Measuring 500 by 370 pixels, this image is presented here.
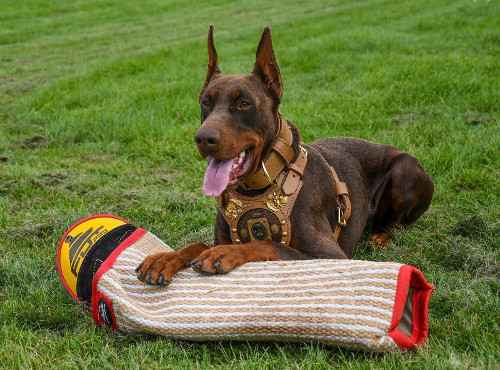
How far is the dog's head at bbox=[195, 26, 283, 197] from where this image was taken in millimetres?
2900

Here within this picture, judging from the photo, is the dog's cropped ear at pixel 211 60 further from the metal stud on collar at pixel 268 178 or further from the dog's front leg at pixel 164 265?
the dog's front leg at pixel 164 265

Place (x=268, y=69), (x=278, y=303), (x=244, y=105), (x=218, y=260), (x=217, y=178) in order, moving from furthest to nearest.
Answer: (x=268, y=69)
(x=244, y=105)
(x=217, y=178)
(x=218, y=260)
(x=278, y=303)

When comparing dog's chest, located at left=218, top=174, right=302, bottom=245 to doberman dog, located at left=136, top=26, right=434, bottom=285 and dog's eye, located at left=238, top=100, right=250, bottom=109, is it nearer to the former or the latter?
doberman dog, located at left=136, top=26, right=434, bottom=285

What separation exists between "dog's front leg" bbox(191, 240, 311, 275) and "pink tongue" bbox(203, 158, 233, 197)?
0.30 m

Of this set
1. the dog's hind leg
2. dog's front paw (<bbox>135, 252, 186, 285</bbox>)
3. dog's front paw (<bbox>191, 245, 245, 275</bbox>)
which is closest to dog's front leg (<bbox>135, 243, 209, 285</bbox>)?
dog's front paw (<bbox>135, 252, 186, 285</bbox>)

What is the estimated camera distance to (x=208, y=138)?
2.86 m

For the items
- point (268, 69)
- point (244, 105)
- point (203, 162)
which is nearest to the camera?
point (244, 105)

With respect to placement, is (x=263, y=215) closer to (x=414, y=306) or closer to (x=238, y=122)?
(x=238, y=122)

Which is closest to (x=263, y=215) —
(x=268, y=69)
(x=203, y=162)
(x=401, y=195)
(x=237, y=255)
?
(x=237, y=255)

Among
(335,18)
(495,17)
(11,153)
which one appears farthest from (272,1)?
(11,153)

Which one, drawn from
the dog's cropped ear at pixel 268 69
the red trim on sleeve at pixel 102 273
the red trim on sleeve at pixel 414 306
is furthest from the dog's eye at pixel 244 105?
the red trim on sleeve at pixel 414 306

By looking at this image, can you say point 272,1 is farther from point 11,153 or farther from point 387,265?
point 387,265

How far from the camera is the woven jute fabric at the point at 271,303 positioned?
2.43m

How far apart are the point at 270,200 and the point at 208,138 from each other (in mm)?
534
